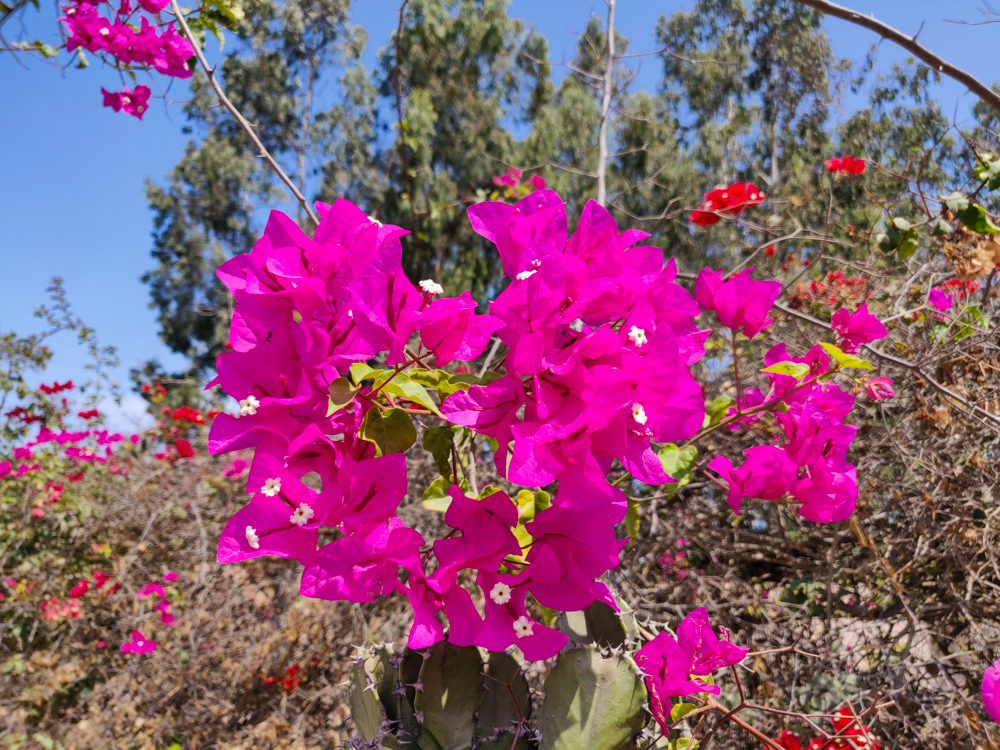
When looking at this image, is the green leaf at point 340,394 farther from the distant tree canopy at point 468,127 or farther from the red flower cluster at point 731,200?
the distant tree canopy at point 468,127

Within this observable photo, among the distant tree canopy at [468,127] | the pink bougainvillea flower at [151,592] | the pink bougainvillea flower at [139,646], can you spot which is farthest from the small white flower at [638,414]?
the distant tree canopy at [468,127]

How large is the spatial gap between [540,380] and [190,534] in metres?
2.96

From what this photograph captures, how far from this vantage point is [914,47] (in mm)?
1165

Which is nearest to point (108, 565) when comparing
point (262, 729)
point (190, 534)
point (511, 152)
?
point (190, 534)

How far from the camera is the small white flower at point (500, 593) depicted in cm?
50

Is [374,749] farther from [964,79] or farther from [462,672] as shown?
[964,79]

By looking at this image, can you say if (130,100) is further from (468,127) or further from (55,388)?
(468,127)

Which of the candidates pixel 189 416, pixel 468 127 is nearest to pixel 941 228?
pixel 189 416

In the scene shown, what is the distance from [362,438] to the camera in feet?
→ 1.59

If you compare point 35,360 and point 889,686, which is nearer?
point 889,686

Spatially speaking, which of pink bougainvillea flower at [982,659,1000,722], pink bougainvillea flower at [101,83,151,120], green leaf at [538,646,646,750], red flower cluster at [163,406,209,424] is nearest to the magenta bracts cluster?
pink bougainvillea flower at [101,83,151,120]

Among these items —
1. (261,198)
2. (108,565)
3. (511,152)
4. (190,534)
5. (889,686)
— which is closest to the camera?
(889,686)

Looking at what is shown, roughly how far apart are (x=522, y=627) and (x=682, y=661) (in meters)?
0.23

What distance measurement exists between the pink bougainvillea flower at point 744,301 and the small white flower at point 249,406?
596 mm
